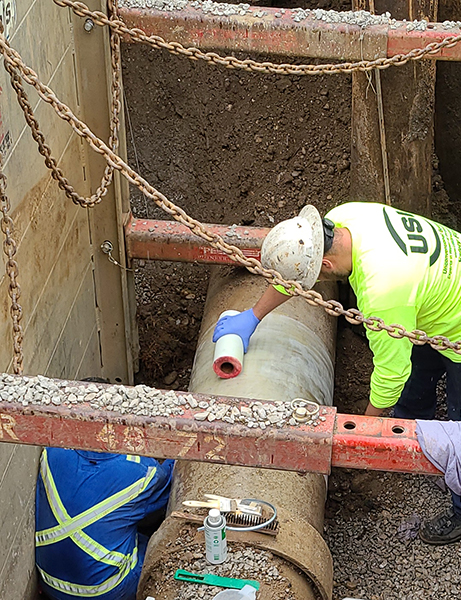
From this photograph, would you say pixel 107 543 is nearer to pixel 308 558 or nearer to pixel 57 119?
pixel 308 558

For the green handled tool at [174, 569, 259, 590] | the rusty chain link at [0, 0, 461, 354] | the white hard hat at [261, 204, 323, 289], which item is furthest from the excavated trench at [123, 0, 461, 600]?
the rusty chain link at [0, 0, 461, 354]

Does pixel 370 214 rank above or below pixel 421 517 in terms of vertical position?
above

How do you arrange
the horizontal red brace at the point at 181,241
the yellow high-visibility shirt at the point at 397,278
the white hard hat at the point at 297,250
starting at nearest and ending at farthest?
the white hard hat at the point at 297,250, the yellow high-visibility shirt at the point at 397,278, the horizontal red brace at the point at 181,241

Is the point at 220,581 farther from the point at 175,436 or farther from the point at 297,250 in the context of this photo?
the point at 297,250

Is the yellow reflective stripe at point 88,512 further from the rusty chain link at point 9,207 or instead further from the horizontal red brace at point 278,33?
the horizontal red brace at point 278,33

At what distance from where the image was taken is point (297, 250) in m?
3.76

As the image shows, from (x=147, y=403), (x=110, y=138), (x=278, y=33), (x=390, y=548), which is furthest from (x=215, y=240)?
(x=390, y=548)

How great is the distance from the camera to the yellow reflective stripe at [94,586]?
4.37 m

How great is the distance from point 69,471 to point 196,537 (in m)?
1.06

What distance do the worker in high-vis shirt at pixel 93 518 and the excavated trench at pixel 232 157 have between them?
180 centimetres

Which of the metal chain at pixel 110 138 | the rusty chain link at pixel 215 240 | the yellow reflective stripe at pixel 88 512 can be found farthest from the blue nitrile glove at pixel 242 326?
the rusty chain link at pixel 215 240

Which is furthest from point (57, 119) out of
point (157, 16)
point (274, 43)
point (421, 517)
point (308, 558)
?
point (421, 517)

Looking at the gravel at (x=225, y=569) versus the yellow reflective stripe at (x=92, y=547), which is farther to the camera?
the yellow reflective stripe at (x=92, y=547)

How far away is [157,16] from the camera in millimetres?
4500
